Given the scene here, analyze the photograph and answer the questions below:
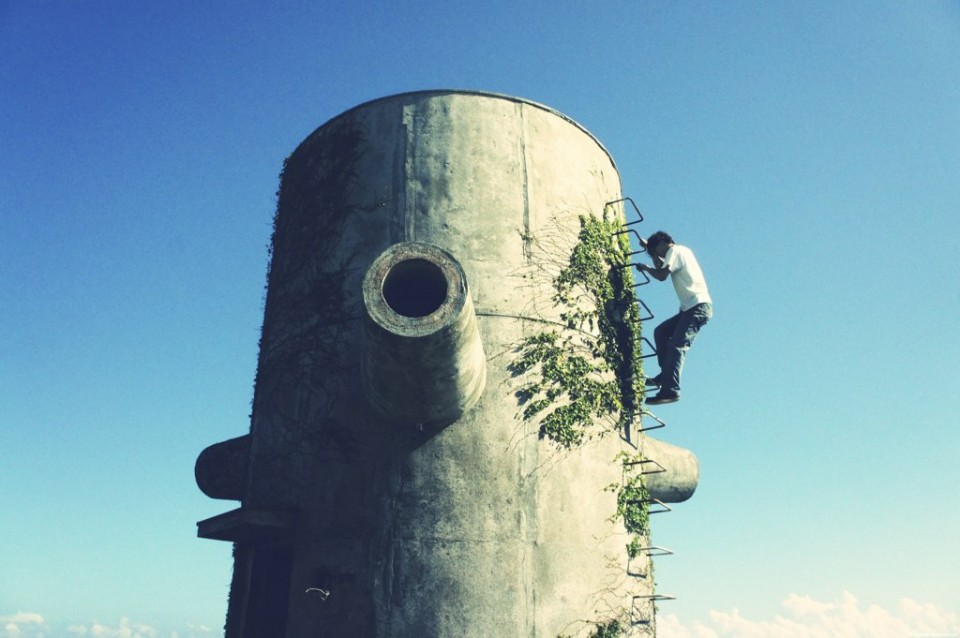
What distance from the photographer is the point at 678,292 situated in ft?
32.6

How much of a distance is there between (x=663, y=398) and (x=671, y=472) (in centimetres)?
157

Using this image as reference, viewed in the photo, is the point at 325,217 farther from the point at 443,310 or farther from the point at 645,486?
the point at 645,486

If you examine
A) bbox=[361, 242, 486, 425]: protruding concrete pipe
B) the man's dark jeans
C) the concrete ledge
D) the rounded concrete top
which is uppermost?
the rounded concrete top

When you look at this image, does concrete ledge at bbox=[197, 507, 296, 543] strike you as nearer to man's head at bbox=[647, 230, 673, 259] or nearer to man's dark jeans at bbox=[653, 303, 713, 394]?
man's dark jeans at bbox=[653, 303, 713, 394]

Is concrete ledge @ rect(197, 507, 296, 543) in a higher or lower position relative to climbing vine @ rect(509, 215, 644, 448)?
lower

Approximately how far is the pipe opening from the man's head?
3705 millimetres

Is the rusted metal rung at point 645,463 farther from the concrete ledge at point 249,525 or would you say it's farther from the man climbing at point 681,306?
the concrete ledge at point 249,525

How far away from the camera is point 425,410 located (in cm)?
762

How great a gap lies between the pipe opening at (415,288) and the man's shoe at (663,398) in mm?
3467

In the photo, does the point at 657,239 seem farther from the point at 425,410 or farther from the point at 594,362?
the point at 425,410

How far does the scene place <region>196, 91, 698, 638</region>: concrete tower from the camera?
744 cm

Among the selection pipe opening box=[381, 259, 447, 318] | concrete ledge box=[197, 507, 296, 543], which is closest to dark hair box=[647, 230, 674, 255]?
pipe opening box=[381, 259, 447, 318]

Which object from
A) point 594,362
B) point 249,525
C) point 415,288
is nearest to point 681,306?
point 594,362

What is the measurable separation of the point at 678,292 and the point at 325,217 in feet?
15.0
